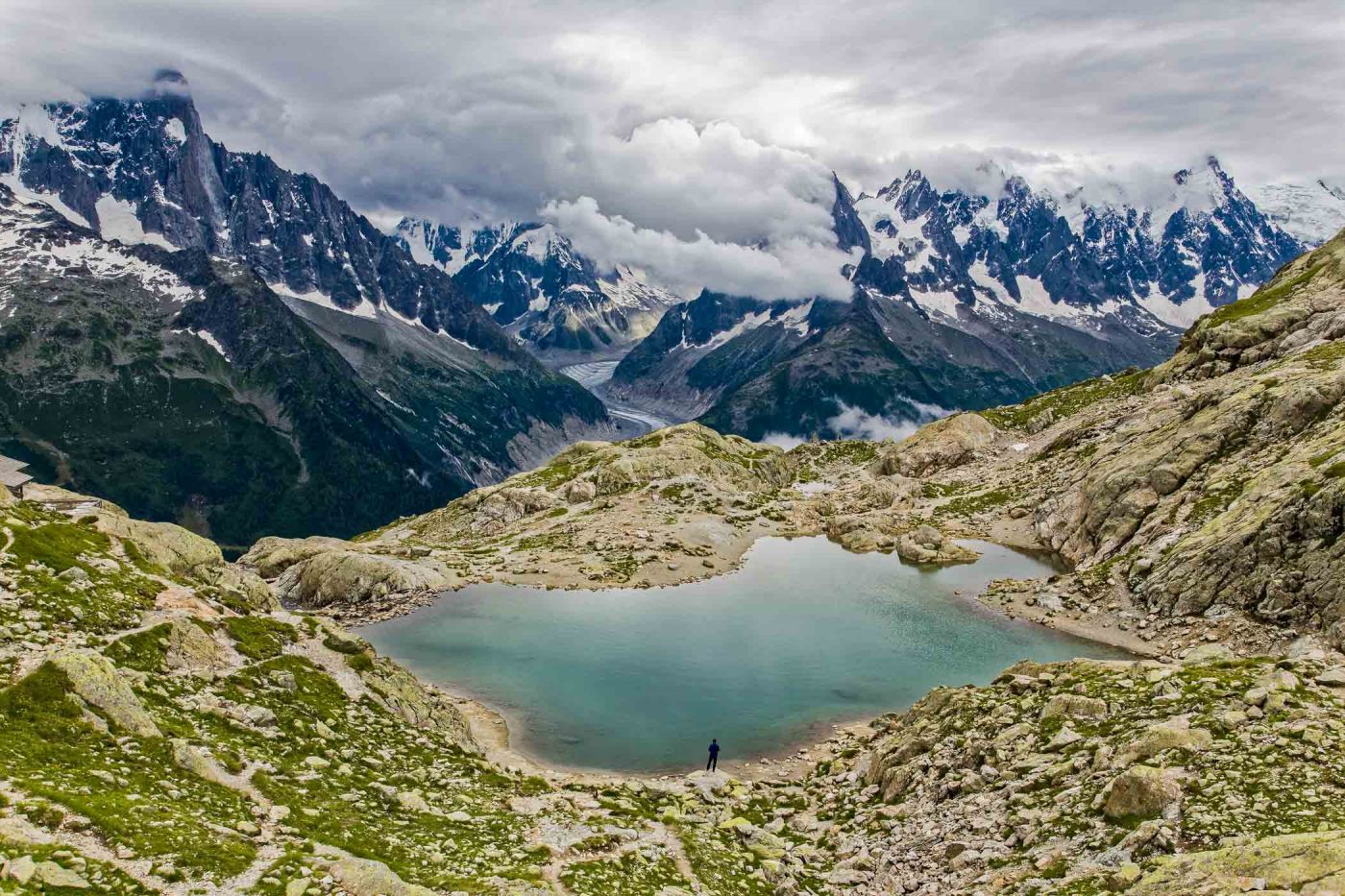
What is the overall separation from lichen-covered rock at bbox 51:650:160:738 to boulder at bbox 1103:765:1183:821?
40348 mm

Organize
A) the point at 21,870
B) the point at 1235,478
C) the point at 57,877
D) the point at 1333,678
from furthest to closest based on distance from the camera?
1. the point at 1235,478
2. the point at 1333,678
3. the point at 57,877
4. the point at 21,870

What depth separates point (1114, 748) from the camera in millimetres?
38812

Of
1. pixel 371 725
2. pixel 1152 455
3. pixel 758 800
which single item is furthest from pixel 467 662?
pixel 1152 455

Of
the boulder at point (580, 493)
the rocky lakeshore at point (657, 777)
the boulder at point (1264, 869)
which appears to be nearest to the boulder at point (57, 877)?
the rocky lakeshore at point (657, 777)

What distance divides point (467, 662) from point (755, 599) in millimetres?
40884

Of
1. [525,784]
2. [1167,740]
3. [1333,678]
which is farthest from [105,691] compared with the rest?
[1333,678]

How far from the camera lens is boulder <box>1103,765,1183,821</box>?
32500 mm

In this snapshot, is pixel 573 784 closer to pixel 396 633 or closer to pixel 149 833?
pixel 149 833

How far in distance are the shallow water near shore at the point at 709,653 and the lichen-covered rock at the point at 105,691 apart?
108 ft

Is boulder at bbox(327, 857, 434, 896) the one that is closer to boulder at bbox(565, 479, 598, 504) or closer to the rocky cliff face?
the rocky cliff face

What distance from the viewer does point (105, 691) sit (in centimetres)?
3597

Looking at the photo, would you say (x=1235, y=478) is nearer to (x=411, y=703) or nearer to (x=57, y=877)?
(x=411, y=703)

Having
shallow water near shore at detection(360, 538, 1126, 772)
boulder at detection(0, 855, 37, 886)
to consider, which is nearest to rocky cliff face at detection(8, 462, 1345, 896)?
boulder at detection(0, 855, 37, 886)

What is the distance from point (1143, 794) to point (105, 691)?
43219 millimetres
